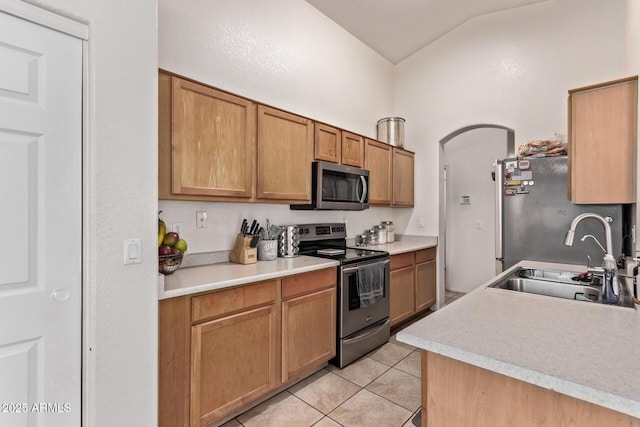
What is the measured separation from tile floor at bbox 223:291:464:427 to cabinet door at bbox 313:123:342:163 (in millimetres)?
1852

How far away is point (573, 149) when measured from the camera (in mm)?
2018

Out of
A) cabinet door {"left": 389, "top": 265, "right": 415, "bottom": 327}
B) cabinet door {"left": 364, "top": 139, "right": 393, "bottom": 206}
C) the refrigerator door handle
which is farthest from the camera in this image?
cabinet door {"left": 364, "top": 139, "right": 393, "bottom": 206}

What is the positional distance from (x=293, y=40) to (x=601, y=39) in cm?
302

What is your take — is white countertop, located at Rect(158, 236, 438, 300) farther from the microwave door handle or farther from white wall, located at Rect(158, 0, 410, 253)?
the microwave door handle

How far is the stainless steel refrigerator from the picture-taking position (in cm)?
239

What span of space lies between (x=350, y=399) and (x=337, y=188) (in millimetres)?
1737

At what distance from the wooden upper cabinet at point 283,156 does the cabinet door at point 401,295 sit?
1.35 metres

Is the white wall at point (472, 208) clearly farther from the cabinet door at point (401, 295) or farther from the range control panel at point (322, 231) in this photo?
the range control panel at point (322, 231)

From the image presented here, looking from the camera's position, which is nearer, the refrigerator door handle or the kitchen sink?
the kitchen sink

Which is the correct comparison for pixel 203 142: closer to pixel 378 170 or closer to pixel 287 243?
pixel 287 243

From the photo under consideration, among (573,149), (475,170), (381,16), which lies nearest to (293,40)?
(381,16)

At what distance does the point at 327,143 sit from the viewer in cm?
288
